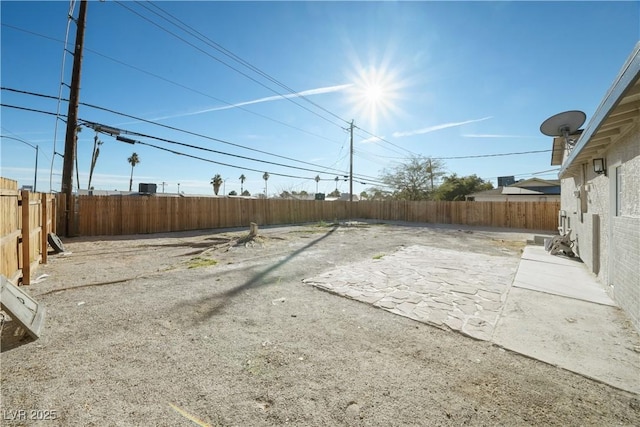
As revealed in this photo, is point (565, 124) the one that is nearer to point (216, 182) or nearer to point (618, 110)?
point (618, 110)

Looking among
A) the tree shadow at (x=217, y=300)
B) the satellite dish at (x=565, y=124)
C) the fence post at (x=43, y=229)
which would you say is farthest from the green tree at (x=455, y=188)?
the fence post at (x=43, y=229)

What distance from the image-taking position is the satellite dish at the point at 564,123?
733cm

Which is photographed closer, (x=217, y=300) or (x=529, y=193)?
(x=217, y=300)

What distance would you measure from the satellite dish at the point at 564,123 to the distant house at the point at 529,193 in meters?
15.9

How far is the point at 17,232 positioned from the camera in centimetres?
435

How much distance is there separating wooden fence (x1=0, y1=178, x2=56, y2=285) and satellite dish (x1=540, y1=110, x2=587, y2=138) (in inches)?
466

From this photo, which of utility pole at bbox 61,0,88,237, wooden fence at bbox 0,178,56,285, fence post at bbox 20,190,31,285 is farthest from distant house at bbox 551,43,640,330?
utility pole at bbox 61,0,88,237

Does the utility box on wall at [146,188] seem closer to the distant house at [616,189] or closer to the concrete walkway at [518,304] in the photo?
the concrete walkway at [518,304]

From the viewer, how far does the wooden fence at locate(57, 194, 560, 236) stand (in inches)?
427

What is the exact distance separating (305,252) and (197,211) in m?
8.42

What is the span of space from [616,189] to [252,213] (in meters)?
15.3

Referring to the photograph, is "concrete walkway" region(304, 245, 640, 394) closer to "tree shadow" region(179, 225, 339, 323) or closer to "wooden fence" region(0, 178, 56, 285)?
"tree shadow" region(179, 225, 339, 323)

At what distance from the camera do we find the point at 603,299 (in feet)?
13.2

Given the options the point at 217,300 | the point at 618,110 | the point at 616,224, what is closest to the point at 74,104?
the point at 217,300
